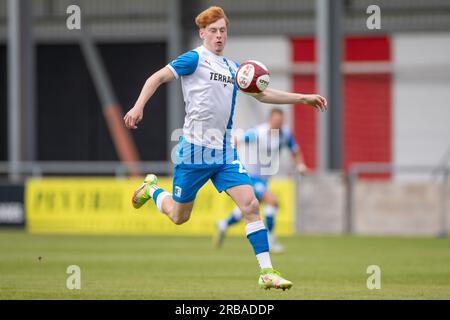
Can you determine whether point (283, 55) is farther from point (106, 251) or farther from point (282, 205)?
point (106, 251)

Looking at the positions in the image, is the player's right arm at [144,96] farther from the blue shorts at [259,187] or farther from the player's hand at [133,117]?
the blue shorts at [259,187]

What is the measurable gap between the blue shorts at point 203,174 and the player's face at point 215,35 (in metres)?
1.01

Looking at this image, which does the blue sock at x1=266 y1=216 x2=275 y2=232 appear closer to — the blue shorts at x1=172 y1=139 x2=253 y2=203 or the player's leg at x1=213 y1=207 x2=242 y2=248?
the player's leg at x1=213 y1=207 x2=242 y2=248

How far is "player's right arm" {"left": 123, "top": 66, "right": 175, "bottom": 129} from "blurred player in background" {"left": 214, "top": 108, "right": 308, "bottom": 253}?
7518mm

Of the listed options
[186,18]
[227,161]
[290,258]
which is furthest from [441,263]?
[186,18]

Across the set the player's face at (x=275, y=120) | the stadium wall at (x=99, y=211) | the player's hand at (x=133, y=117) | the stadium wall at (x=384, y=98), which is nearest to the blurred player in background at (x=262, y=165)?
the player's face at (x=275, y=120)

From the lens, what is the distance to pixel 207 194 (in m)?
23.7

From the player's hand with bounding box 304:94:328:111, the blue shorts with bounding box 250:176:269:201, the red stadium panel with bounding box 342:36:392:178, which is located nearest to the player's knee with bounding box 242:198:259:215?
the player's hand with bounding box 304:94:328:111

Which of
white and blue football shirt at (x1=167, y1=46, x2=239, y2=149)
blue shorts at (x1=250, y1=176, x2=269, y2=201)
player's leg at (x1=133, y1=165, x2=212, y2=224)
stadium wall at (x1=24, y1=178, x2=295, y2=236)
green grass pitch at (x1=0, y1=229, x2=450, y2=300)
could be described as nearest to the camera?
white and blue football shirt at (x1=167, y1=46, x2=239, y2=149)

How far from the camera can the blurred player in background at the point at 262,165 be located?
18156 mm

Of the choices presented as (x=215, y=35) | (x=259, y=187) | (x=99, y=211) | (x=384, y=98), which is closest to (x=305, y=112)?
(x=384, y=98)

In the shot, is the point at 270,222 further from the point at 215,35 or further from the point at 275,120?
the point at 215,35

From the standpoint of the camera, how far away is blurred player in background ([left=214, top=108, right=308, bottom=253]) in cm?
1816

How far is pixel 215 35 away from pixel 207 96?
0.62 meters
